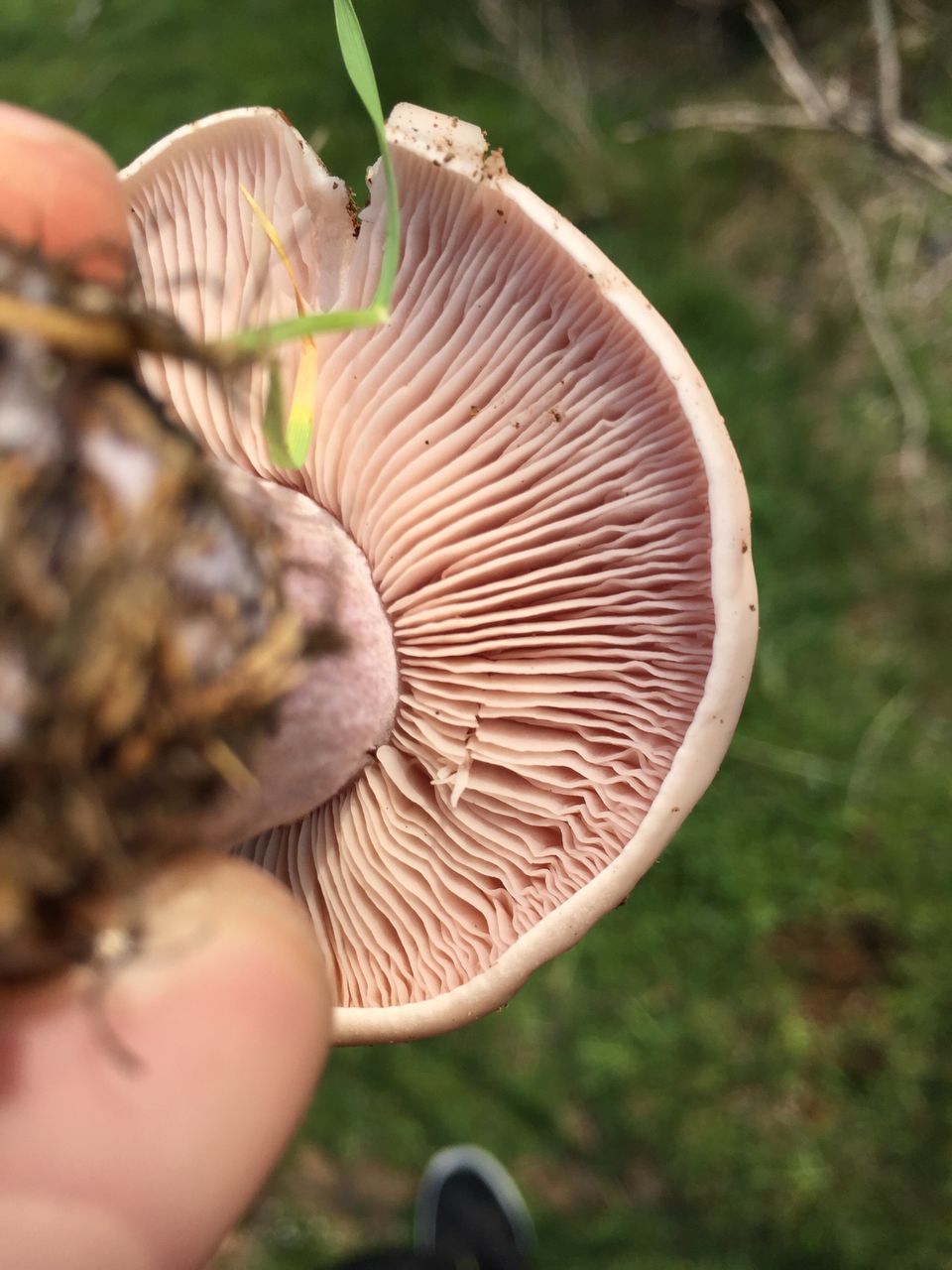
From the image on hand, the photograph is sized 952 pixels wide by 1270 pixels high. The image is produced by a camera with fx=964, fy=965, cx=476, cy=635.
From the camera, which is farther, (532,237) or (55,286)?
(532,237)

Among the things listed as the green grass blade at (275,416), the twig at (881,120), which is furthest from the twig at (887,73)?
the green grass blade at (275,416)

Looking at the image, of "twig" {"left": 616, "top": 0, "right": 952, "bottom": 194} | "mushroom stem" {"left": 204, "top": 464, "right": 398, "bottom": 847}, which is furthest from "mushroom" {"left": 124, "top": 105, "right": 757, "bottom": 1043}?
"twig" {"left": 616, "top": 0, "right": 952, "bottom": 194}

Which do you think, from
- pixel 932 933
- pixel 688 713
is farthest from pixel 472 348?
pixel 932 933

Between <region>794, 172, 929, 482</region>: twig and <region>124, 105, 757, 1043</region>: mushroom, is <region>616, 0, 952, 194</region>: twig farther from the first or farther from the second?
<region>124, 105, 757, 1043</region>: mushroom

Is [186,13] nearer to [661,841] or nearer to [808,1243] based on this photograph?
[661,841]

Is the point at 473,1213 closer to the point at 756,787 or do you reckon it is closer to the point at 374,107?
the point at 756,787

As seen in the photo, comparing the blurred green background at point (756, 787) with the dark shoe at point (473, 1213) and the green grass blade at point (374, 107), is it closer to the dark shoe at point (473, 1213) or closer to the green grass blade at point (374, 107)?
the dark shoe at point (473, 1213)
